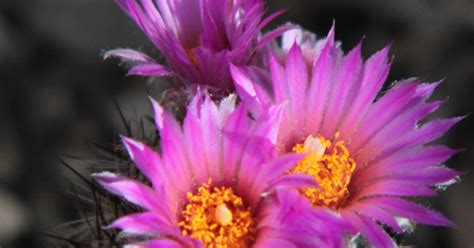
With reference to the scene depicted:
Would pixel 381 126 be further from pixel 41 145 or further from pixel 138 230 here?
pixel 41 145

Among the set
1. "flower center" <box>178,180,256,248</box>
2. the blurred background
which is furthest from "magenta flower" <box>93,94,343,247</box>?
the blurred background

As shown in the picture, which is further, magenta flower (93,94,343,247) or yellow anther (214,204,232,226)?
yellow anther (214,204,232,226)

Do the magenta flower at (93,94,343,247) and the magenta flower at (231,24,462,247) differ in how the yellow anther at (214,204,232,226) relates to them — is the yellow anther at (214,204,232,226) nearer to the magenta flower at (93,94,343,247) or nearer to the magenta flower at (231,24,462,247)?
the magenta flower at (93,94,343,247)

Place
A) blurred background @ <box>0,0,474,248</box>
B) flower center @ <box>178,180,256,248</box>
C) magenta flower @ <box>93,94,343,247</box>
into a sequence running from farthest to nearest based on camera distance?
blurred background @ <box>0,0,474,248</box> → flower center @ <box>178,180,256,248</box> → magenta flower @ <box>93,94,343,247</box>

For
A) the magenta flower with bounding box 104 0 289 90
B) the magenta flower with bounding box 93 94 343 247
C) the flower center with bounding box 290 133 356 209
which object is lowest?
the flower center with bounding box 290 133 356 209

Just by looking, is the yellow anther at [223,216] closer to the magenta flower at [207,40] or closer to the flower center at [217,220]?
the flower center at [217,220]

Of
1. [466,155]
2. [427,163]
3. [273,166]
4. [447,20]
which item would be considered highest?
[273,166]

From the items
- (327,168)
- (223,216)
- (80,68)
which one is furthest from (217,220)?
(80,68)

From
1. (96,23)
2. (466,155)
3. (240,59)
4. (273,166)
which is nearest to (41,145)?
(96,23)
